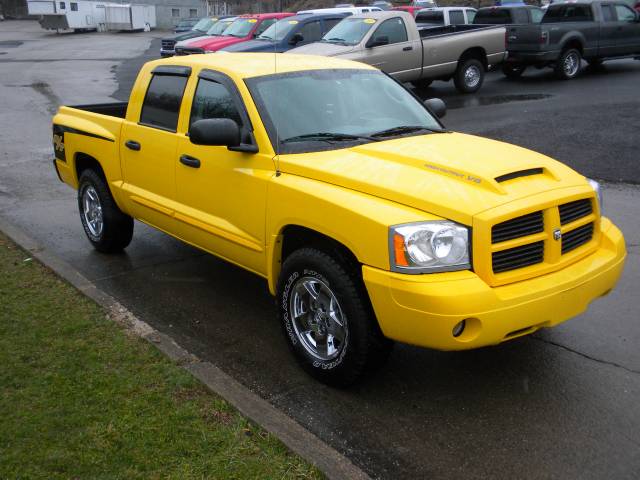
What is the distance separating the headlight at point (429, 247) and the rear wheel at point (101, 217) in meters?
3.64

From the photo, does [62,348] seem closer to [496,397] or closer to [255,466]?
[255,466]

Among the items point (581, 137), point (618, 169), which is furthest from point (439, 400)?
point (581, 137)

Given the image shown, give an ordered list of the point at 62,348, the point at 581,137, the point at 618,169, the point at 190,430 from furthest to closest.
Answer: the point at 581,137 → the point at 618,169 → the point at 62,348 → the point at 190,430

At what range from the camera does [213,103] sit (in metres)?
5.16

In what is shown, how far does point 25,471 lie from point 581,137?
33.1 feet

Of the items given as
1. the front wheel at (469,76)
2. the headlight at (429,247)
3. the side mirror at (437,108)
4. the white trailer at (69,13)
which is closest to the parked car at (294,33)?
the front wheel at (469,76)

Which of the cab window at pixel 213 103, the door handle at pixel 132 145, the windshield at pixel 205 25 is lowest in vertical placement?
the door handle at pixel 132 145

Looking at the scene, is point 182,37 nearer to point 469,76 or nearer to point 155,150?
point 469,76

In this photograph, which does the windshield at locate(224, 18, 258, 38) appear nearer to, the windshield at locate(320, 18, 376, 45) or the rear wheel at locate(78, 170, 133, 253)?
the windshield at locate(320, 18, 376, 45)

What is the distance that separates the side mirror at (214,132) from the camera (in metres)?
4.45

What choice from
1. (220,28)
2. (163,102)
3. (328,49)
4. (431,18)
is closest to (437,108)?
(163,102)

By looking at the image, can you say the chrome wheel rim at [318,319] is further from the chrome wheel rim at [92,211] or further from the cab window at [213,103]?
the chrome wheel rim at [92,211]

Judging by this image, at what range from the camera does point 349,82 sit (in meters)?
5.21

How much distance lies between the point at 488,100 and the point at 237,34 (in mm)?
8970
